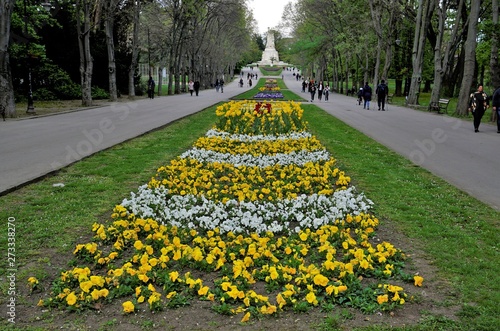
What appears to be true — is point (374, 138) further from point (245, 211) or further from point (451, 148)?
point (245, 211)

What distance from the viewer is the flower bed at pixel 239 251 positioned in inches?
161

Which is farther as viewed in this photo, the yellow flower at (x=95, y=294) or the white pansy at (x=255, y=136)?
the white pansy at (x=255, y=136)

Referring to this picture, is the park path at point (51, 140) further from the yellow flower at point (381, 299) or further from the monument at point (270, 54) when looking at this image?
the monument at point (270, 54)

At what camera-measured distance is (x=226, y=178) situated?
8.74m

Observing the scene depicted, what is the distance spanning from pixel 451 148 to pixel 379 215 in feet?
27.7

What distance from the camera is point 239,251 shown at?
515 cm

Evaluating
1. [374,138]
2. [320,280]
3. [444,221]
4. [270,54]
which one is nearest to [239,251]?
[320,280]

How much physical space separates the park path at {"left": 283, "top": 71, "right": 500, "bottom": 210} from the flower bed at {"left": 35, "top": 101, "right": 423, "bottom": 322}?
8.96 ft

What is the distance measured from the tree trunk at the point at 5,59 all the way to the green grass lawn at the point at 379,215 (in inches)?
490

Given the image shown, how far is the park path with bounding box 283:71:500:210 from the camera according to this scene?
921 cm

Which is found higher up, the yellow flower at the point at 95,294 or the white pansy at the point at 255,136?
the white pansy at the point at 255,136

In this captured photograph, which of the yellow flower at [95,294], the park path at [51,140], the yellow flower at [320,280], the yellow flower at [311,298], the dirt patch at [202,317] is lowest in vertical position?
the park path at [51,140]

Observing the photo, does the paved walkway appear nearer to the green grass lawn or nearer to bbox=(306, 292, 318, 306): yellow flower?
the green grass lawn

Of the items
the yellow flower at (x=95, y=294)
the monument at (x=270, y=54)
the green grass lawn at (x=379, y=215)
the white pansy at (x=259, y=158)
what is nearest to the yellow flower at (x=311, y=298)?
the green grass lawn at (x=379, y=215)
